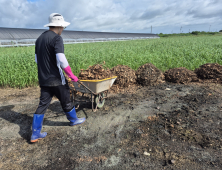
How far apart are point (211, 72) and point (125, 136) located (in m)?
4.82

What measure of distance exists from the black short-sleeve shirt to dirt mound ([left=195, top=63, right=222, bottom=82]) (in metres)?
5.45

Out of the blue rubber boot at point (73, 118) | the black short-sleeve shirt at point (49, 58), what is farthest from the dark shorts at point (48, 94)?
the blue rubber boot at point (73, 118)

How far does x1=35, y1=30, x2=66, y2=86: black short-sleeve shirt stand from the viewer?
278 centimetres

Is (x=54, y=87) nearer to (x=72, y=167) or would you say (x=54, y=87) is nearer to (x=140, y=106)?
(x=72, y=167)

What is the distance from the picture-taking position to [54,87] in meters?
3.00

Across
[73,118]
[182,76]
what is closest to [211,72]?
[182,76]

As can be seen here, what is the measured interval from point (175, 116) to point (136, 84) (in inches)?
107

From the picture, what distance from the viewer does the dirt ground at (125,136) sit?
2.43 meters

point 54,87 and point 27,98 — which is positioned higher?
point 54,87

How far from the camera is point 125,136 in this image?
3037 mm

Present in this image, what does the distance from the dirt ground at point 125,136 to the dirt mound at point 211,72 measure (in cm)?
145

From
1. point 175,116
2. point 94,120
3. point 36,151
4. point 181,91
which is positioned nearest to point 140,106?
point 175,116

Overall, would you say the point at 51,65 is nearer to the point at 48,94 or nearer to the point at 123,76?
the point at 48,94

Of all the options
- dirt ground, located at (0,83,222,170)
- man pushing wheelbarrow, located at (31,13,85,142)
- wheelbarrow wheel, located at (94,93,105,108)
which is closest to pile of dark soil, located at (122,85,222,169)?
dirt ground, located at (0,83,222,170)
